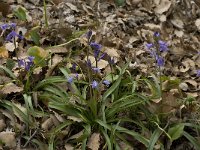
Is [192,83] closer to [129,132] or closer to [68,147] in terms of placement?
[129,132]

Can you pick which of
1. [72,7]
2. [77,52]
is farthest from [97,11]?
[77,52]

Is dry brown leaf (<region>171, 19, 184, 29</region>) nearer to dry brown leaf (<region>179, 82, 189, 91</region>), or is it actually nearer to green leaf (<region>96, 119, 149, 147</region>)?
dry brown leaf (<region>179, 82, 189, 91</region>)

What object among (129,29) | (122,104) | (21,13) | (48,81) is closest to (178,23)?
(129,29)

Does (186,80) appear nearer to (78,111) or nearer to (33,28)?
(78,111)

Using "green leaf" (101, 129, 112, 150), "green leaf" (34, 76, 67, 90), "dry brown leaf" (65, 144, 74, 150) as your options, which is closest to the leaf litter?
"green leaf" (34, 76, 67, 90)

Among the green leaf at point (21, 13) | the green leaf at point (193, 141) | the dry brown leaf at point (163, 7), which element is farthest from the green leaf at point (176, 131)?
the dry brown leaf at point (163, 7)

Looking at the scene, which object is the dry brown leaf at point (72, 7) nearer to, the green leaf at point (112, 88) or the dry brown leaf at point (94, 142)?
the green leaf at point (112, 88)
